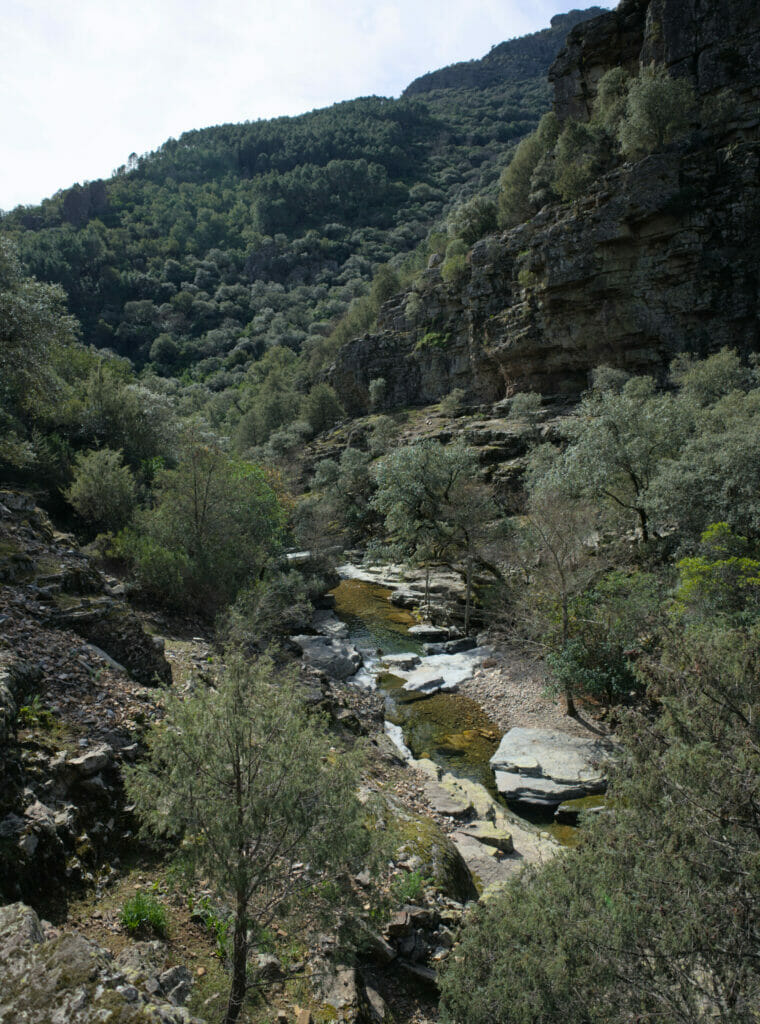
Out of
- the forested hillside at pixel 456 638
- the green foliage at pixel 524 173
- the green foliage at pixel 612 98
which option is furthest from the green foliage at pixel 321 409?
the green foliage at pixel 612 98

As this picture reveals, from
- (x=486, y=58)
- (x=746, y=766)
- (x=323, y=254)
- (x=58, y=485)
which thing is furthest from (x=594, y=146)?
(x=486, y=58)

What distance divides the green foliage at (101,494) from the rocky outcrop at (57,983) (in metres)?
18.2

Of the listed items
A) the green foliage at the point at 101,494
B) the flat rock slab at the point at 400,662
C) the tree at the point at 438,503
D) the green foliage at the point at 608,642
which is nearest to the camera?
the green foliage at the point at 608,642

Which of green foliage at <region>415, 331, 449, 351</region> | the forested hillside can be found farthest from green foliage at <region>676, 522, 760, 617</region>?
green foliage at <region>415, 331, 449, 351</region>

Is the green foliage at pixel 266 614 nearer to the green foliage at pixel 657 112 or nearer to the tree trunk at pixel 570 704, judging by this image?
the tree trunk at pixel 570 704

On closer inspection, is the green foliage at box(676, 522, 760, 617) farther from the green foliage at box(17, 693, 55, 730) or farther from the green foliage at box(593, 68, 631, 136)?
the green foliage at box(593, 68, 631, 136)

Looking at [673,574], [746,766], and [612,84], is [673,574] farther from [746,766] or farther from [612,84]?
[612,84]

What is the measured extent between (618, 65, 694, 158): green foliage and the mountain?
151 ft

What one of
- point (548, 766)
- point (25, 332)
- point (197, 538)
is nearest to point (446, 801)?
point (548, 766)

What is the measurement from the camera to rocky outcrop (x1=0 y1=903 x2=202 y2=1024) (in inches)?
106

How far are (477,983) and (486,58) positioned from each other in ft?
771

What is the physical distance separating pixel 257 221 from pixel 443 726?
129960mm

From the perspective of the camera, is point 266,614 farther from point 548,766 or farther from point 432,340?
point 432,340

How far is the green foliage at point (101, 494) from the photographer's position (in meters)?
19.1
